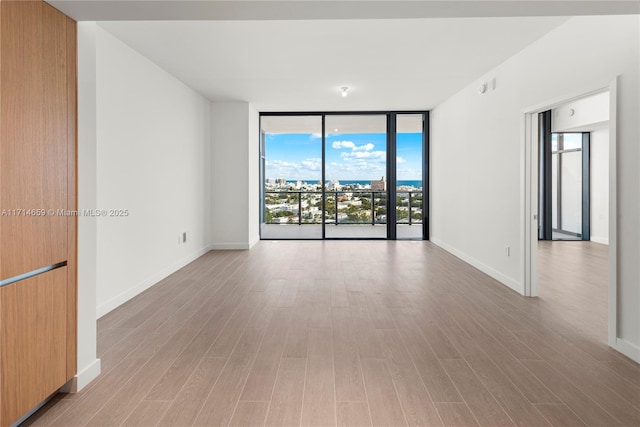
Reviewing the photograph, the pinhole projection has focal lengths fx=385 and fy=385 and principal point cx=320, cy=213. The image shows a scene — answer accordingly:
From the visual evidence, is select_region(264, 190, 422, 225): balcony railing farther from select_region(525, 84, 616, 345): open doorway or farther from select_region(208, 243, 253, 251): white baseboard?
select_region(525, 84, 616, 345): open doorway

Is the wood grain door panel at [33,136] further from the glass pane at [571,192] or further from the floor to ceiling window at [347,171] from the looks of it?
the glass pane at [571,192]

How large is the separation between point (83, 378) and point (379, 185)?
6701 millimetres

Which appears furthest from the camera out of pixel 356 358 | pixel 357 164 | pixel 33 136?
pixel 357 164

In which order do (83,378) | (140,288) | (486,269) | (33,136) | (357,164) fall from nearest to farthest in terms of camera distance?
(33,136), (83,378), (140,288), (486,269), (357,164)

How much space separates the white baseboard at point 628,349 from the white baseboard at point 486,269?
4.57 ft

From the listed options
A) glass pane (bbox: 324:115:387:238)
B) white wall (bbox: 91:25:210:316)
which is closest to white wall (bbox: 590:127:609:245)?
glass pane (bbox: 324:115:387:238)

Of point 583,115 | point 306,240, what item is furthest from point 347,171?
point 583,115

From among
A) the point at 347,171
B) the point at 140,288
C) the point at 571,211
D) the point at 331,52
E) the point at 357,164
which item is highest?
the point at 331,52

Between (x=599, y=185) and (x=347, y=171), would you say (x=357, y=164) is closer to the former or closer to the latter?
(x=347, y=171)

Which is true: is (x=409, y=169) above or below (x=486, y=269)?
above

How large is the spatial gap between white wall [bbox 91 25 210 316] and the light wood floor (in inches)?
15.3

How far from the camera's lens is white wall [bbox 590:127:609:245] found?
25.0ft

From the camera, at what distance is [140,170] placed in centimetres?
417

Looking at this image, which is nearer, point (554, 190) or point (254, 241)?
point (254, 241)
